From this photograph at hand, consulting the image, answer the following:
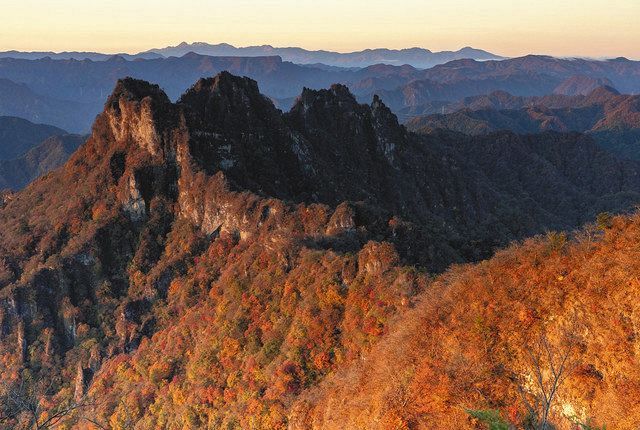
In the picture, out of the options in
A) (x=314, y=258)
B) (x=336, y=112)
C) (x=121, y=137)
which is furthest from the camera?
(x=336, y=112)

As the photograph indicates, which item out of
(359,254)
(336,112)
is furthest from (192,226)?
(336,112)

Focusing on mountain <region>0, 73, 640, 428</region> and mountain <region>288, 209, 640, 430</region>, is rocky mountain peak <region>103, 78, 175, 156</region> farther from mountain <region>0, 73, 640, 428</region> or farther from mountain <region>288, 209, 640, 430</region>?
mountain <region>288, 209, 640, 430</region>

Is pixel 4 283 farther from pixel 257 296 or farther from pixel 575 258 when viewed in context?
pixel 575 258

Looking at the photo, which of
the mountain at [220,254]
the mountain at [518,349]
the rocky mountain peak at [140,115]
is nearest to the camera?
the mountain at [518,349]

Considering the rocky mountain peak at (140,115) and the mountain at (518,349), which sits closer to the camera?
the mountain at (518,349)

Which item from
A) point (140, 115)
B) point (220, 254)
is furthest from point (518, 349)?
point (140, 115)

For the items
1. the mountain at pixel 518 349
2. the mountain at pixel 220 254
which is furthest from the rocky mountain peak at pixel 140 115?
the mountain at pixel 518 349

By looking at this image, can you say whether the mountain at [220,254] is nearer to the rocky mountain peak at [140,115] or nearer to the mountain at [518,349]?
the rocky mountain peak at [140,115]

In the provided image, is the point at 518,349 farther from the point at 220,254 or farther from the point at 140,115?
the point at 140,115
